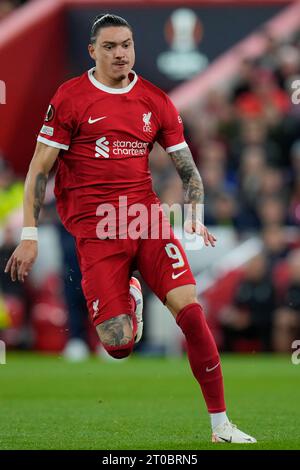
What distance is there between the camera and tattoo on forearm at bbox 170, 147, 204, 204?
7.91 meters

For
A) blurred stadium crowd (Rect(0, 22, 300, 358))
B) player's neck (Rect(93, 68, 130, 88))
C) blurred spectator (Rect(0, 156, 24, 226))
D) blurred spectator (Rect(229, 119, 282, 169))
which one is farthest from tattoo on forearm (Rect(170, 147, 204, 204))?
blurred spectator (Rect(0, 156, 24, 226))

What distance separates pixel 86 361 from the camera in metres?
14.5

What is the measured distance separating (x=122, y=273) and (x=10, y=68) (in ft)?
37.4

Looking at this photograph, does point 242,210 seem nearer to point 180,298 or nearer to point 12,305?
point 12,305

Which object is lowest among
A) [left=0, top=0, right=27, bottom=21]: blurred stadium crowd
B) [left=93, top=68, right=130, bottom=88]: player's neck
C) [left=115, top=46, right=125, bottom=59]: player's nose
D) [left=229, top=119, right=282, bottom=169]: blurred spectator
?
[left=93, top=68, right=130, bottom=88]: player's neck

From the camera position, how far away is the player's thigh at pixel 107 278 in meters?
7.77

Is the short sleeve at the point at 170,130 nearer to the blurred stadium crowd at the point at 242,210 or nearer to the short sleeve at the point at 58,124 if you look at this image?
the short sleeve at the point at 58,124

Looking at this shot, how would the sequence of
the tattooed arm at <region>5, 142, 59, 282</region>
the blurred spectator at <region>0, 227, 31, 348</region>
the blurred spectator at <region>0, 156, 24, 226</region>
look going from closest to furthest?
the tattooed arm at <region>5, 142, 59, 282</region>
the blurred spectator at <region>0, 227, 31, 348</region>
the blurred spectator at <region>0, 156, 24, 226</region>

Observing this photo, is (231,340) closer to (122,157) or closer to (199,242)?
(199,242)

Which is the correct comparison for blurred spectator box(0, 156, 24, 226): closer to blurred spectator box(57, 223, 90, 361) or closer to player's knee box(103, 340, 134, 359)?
blurred spectator box(57, 223, 90, 361)

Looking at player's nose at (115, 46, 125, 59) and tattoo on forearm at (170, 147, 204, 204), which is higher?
player's nose at (115, 46, 125, 59)

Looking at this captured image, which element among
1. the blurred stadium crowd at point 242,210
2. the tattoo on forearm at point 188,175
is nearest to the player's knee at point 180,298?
the tattoo on forearm at point 188,175

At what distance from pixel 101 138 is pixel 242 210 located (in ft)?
26.7

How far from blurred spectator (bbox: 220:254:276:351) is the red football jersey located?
7.03m
